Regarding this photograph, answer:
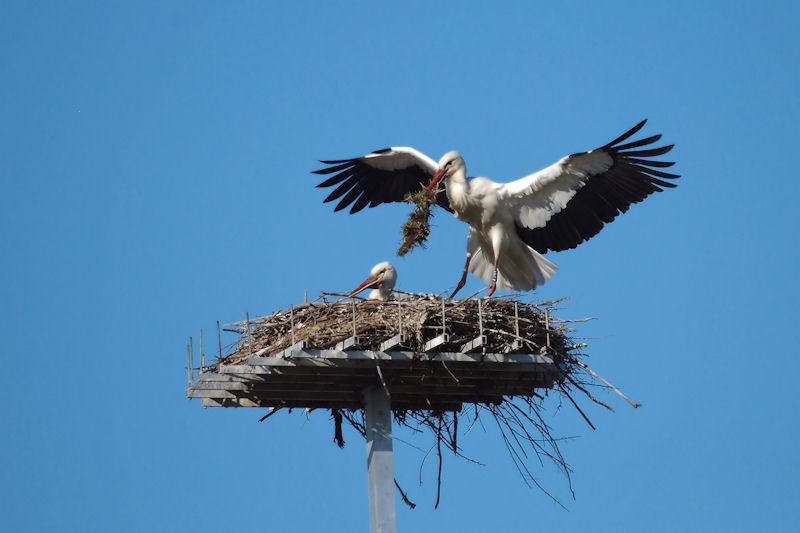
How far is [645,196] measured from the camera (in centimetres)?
1110

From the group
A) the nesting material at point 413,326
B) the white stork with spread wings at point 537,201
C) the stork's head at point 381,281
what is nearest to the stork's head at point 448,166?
the white stork with spread wings at point 537,201

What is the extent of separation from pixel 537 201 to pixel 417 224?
1.12 m

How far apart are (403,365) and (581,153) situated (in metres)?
2.74

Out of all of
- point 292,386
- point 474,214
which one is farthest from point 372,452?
point 474,214

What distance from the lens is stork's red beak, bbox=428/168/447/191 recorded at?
11461mm

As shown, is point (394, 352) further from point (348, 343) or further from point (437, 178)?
point (437, 178)

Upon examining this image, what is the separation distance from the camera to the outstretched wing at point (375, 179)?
12268 millimetres

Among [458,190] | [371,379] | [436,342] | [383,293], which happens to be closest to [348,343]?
[436,342]

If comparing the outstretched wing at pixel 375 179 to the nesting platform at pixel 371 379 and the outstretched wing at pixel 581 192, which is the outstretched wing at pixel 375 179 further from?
the nesting platform at pixel 371 379

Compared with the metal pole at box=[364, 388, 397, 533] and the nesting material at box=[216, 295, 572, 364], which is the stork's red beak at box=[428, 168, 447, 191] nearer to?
the nesting material at box=[216, 295, 572, 364]

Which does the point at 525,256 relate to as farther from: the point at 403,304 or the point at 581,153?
the point at 403,304

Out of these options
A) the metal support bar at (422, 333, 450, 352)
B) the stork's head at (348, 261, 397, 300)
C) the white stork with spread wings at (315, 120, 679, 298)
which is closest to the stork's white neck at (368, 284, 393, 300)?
the stork's head at (348, 261, 397, 300)

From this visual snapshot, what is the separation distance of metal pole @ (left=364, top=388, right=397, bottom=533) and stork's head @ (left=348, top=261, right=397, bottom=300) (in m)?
1.23

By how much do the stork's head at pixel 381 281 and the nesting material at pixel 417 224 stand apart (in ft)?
0.60
